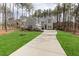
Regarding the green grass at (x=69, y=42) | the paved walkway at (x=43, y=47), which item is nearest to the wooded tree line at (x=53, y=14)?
the green grass at (x=69, y=42)

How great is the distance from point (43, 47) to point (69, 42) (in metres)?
0.49

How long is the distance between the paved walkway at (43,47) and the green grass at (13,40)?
86 millimetres

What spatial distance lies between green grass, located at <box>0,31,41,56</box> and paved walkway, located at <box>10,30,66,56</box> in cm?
9

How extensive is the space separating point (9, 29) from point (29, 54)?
68 cm

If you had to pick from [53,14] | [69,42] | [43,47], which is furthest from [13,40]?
[69,42]

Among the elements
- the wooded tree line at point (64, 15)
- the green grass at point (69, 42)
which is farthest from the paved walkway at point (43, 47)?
the wooded tree line at point (64, 15)

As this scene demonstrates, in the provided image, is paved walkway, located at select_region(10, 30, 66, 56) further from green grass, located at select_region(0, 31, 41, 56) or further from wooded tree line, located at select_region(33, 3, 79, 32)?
wooded tree line, located at select_region(33, 3, 79, 32)

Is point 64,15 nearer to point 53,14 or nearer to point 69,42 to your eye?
point 53,14

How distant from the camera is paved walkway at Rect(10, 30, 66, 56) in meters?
4.84

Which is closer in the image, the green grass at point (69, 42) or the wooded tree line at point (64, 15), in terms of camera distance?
the green grass at point (69, 42)

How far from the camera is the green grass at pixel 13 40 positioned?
4895 mm

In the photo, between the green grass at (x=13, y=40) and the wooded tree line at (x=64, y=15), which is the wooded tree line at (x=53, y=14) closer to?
the wooded tree line at (x=64, y=15)

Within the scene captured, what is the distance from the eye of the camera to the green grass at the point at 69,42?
486 cm

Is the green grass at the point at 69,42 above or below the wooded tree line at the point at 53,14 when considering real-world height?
below
